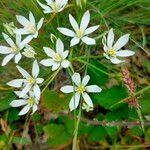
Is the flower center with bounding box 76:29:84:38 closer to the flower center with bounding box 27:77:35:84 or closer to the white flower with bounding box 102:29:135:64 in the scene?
the white flower with bounding box 102:29:135:64

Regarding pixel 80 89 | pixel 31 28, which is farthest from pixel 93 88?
pixel 31 28

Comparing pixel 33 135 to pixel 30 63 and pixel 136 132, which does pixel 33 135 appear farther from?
pixel 136 132

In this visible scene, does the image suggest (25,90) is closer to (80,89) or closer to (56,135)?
(80,89)

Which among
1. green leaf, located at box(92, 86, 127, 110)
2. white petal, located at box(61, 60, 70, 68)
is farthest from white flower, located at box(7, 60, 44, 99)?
green leaf, located at box(92, 86, 127, 110)

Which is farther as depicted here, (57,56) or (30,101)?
(30,101)

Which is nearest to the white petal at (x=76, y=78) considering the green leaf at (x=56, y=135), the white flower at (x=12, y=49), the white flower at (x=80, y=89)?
the white flower at (x=80, y=89)

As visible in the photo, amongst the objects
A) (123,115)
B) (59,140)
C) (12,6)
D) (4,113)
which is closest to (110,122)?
(123,115)

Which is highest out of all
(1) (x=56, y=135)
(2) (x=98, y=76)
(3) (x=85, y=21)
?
(3) (x=85, y=21)
